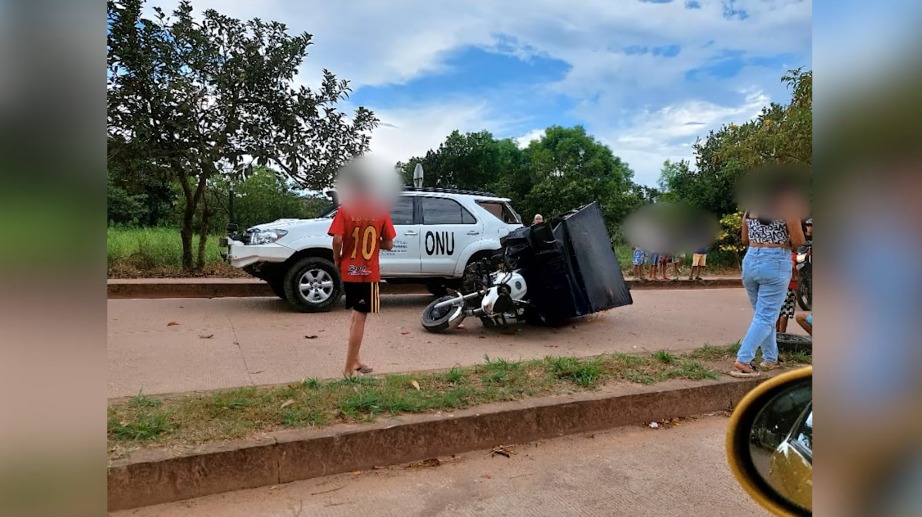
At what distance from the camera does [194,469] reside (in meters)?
2.90

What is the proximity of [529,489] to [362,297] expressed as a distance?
2.23 meters

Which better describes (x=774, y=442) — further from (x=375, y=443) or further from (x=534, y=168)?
(x=534, y=168)

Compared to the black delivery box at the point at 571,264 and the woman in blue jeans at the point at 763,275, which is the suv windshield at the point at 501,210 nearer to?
the black delivery box at the point at 571,264

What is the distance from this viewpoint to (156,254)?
11758mm

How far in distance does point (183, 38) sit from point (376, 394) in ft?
29.4

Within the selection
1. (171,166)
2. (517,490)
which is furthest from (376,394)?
(171,166)

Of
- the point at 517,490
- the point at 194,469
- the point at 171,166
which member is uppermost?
the point at 171,166

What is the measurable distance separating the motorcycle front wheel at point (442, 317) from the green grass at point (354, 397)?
5.96 ft

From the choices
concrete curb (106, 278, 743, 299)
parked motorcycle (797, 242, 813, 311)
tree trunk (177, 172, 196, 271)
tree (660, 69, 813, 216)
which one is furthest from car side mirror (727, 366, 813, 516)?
tree trunk (177, 172, 196, 271)

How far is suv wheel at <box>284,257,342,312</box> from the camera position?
7.77 meters

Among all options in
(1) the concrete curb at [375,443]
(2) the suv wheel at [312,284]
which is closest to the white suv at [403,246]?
(2) the suv wheel at [312,284]

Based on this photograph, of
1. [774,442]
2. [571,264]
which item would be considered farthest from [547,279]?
[774,442]

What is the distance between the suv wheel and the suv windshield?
2.67m
